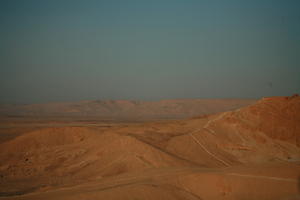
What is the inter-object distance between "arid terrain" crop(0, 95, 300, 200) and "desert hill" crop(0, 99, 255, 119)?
71.1 metres

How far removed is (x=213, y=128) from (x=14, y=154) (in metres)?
13.6

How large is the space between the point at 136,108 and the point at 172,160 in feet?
313

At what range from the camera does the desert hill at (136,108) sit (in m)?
95.5

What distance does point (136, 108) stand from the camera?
109500 millimetres

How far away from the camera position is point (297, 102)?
69.7 ft

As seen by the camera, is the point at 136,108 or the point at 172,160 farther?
the point at 136,108

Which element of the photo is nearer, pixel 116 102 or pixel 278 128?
pixel 278 128

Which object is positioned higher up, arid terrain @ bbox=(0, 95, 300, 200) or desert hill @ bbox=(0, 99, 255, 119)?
desert hill @ bbox=(0, 99, 255, 119)

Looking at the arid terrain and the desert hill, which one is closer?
the arid terrain

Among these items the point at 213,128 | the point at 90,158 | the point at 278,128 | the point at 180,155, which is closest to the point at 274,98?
the point at 278,128

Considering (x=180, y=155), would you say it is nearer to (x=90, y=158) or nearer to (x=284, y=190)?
(x=90, y=158)

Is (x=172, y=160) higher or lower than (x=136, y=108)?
lower

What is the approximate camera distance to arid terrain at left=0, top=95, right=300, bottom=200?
8.36 metres

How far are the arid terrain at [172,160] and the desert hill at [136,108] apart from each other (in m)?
71.1
